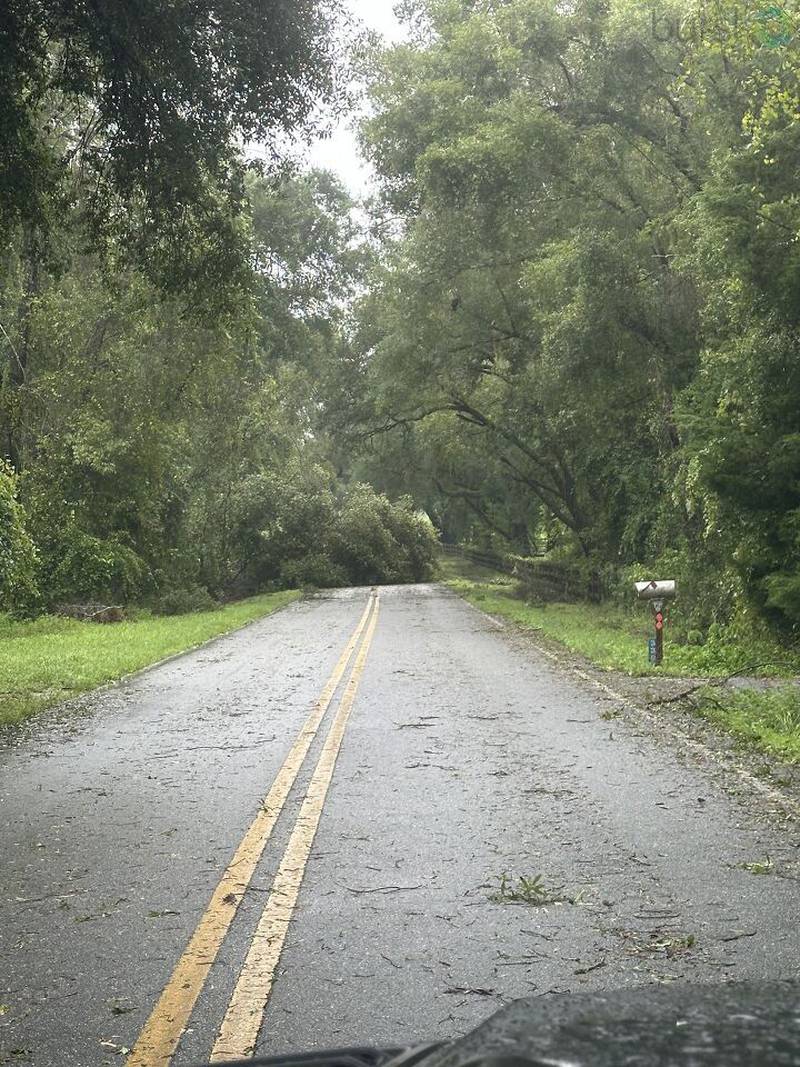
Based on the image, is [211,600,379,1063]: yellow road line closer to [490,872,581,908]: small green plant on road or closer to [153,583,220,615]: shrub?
[490,872,581,908]: small green plant on road

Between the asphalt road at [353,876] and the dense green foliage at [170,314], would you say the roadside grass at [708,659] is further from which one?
the dense green foliage at [170,314]

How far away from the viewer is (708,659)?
15.2 metres

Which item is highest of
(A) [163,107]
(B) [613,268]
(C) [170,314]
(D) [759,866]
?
(B) [613,268]

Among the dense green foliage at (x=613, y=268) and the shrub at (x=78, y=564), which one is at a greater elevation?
the dense green foliage at (x=613, y=268)

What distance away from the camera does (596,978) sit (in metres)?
4.18

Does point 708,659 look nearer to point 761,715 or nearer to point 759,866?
point 761,715

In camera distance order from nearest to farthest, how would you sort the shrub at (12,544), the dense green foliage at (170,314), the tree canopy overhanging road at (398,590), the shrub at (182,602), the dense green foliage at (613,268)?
the tree canopy overhanging road at (398,590), the dense green foliage at (170,314), the dense green foliage at (613,268), the shrub at (12,544), the shrub at (182,602)

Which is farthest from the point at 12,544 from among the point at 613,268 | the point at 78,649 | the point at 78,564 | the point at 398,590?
the point at 398,590

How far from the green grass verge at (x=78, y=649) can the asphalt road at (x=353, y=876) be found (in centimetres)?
305

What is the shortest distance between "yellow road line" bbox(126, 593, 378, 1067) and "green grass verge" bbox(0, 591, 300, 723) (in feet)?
18.1

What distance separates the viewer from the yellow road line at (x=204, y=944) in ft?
12.1

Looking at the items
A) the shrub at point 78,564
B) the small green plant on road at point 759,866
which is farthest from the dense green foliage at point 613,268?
the shrub at point 78,564

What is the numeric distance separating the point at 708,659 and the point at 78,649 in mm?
11008

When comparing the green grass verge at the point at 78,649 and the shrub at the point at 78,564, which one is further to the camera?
the shrub at the point at 78,564
